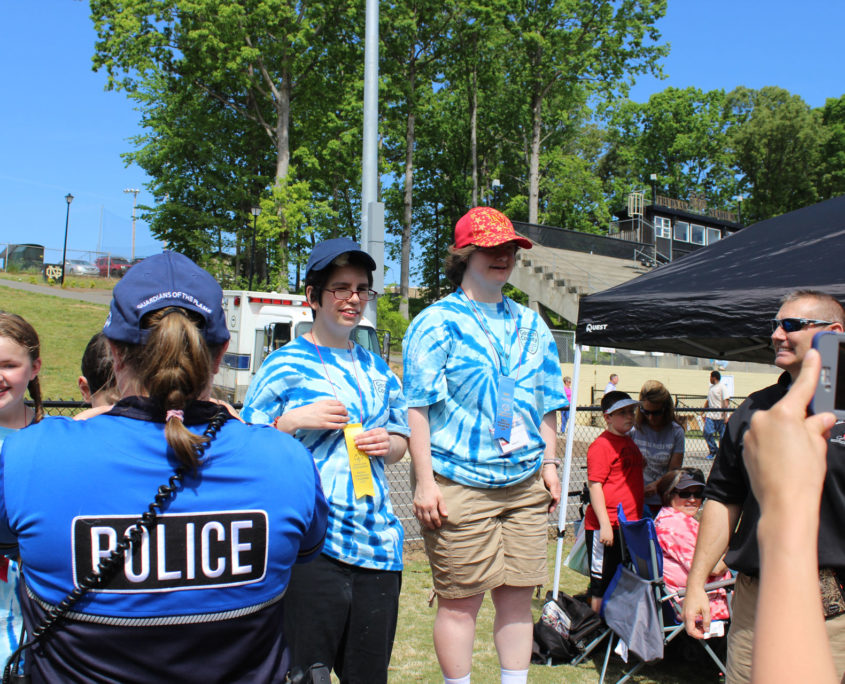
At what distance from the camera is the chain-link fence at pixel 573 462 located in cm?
694

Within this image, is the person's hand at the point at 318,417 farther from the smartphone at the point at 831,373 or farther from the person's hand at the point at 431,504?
the smartphone at the point at 831,373

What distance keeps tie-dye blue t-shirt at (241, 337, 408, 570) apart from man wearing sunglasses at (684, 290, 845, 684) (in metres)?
1.22

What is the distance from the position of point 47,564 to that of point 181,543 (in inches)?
9.7

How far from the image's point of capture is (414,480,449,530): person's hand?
115 inches

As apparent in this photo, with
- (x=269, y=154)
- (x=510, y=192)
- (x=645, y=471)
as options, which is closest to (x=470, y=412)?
(x=645, y=471)

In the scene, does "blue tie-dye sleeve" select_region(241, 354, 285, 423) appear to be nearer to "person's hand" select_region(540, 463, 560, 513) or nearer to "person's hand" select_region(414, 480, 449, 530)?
"person's hand" select_region(414, 480, 449, 530)

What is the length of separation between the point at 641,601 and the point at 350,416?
2459 millimetres

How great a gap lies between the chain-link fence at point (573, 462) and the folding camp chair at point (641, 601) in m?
1.15

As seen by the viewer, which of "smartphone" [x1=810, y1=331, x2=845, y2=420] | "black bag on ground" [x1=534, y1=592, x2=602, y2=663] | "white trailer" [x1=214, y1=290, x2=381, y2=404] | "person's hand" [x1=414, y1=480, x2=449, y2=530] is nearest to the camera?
"smartphone" [x1=810, y1=331, x2=845, y2=420]

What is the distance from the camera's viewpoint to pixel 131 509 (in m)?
1.33

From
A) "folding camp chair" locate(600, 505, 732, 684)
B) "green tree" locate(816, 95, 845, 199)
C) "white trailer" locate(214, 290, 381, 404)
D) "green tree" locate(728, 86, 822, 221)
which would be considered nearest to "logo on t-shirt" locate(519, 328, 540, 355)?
"folding camp chair" locate(600, 505, 732, 684)

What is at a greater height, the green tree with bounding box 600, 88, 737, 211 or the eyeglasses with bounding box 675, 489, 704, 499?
the green tree with bounding box 600, 88, 737, 211

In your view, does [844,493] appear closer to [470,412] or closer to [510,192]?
[470,412]

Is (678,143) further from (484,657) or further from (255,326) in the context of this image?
(484,657)
